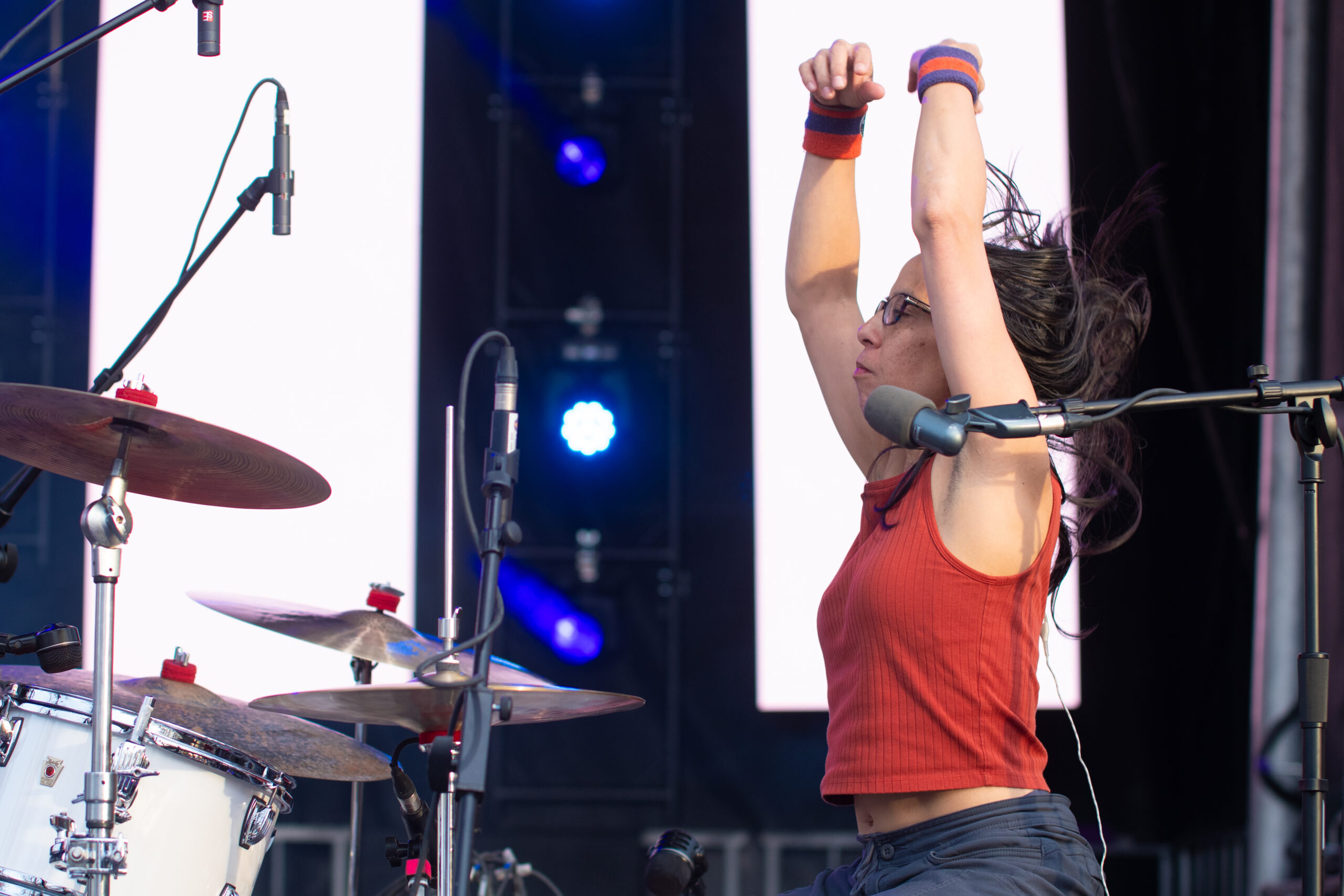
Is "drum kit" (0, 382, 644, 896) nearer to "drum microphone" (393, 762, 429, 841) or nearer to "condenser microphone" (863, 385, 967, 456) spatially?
"drum microphone" (393, 762, 429, 841)

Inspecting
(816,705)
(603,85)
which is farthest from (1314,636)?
(603,85)

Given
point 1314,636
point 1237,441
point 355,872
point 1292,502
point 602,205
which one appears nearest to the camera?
point 1314,636

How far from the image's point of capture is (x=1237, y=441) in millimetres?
3502

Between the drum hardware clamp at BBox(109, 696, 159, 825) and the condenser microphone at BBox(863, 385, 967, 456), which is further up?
the condenser microphone at BBox(863, 385, 967, 456)

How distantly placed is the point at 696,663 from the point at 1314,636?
2.37 meters

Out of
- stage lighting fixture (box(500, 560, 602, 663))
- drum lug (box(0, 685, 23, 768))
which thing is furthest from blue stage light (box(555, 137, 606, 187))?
drum lug (box(0, 685, 23, 768))

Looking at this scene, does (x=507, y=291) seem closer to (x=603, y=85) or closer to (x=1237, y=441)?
(x=603, y=85)

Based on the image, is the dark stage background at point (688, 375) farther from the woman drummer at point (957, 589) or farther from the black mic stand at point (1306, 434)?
the black mic stand at point (1306, 434)

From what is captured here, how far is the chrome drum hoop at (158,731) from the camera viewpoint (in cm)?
185

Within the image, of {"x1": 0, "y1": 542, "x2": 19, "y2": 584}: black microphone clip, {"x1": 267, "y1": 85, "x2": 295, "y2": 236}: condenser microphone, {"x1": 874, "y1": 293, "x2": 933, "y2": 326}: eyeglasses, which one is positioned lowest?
{"x1": 0, "y1": 542, "x2": 19, "y2": 584}: black microphone clip

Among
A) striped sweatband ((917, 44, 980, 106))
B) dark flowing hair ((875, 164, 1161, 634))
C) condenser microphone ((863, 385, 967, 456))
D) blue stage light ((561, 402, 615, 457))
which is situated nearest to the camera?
A: condenser microphone ((863, 385, 967, 456))

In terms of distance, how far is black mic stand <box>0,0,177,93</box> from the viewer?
5.66ft

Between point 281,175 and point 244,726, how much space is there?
0.99 meters

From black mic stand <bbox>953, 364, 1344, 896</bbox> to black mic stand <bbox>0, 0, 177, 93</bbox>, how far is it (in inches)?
56.9
